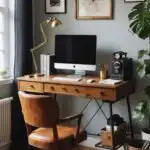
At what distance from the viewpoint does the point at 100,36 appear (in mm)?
3906

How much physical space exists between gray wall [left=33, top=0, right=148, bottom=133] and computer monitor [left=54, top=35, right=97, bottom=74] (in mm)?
214

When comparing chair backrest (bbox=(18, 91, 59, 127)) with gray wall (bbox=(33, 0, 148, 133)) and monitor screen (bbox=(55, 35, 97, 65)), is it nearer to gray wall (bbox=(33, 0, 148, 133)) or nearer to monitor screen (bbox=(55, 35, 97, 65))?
monitor screen (bbox=(55, 35, 97, 65))

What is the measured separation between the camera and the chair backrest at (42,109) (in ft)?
9.43

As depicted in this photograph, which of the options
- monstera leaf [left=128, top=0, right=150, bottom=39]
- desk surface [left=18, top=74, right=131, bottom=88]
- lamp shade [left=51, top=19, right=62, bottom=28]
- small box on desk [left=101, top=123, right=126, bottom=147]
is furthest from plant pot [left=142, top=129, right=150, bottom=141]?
Result: lamp shade [left=51, top=19, right=62, bottom=28]

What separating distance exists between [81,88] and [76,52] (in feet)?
1.89

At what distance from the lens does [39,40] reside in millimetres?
4262

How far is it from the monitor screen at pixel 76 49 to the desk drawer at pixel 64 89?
44 centimetres

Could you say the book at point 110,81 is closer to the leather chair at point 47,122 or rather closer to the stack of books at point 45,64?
the leather chair at point 47,122

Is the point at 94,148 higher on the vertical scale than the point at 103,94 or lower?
lower

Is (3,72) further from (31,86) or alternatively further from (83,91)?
(83,91)

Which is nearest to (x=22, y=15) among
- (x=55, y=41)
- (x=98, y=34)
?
(x=55, y=41)

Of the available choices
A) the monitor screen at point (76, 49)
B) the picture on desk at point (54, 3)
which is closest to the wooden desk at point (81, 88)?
the monitor screen at point (76, 49)

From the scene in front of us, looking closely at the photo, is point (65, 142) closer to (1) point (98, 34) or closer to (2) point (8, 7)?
(1) point (98, 34)

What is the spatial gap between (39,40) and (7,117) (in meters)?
1.09
